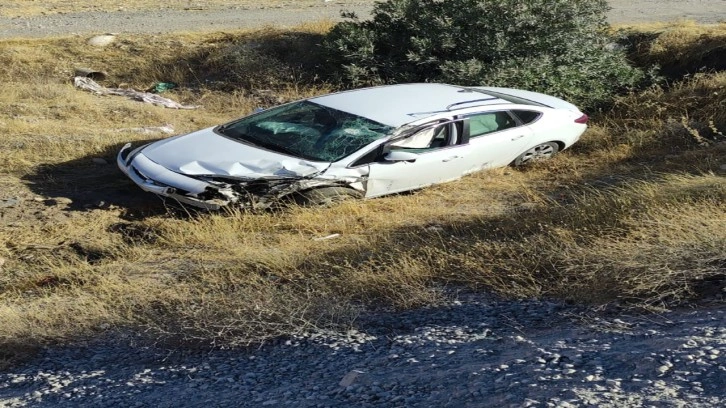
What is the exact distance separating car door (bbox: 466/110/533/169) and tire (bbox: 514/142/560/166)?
0.15 meters

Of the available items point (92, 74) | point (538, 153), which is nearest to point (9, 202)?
point (538, 153)

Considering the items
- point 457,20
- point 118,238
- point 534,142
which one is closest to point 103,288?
point 118,238

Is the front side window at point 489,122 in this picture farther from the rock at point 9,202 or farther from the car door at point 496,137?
the rock at point 9,202

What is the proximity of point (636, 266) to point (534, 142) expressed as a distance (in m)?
4.36

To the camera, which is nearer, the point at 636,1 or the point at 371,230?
the point at 371,230

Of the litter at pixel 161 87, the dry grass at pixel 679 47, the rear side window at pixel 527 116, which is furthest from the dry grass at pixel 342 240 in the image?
the litter at pixel 161 87

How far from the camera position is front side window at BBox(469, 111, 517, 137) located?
8.75 metres

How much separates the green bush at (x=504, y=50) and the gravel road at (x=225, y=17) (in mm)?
3838

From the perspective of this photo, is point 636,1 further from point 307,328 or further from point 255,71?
point 307,328

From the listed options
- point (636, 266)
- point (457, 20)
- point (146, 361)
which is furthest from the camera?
point (457, 20)

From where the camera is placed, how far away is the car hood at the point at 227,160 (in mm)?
7516

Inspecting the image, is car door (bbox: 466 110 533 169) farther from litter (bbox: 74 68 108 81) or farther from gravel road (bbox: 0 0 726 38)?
gravel road (bbox: 0 0 726 38)

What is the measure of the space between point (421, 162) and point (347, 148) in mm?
843

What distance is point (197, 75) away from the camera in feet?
46.6
